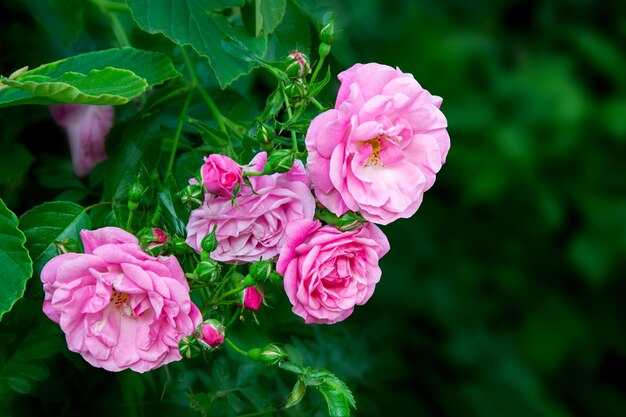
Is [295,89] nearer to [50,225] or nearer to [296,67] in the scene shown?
[296,67]

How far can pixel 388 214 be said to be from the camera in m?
0.81

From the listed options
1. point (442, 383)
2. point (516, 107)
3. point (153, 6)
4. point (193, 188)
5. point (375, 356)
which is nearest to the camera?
point (193, 188)

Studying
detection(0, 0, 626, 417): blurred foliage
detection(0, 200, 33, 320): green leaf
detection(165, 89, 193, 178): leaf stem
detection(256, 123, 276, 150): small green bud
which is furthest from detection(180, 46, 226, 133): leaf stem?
detection(0, 0, 626, 417): blurred foliage

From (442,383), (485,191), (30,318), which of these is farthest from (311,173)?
(442,383)

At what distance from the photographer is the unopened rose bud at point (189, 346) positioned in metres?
0.79

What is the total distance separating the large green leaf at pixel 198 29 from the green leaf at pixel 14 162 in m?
0.26

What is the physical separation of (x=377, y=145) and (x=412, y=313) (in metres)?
1.45

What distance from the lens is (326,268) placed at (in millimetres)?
822

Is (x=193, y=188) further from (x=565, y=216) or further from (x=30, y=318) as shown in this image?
→ (x=565, y=216)

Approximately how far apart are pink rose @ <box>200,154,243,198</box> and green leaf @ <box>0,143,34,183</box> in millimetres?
352

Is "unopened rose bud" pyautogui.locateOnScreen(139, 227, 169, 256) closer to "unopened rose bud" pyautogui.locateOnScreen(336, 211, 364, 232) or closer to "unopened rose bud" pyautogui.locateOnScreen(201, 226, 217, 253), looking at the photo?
"unopened rose bud" pyautogui.locateOnScreen(201, 226, 217, 253)

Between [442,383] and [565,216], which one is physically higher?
[565,216]

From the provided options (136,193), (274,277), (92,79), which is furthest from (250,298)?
(92,79)

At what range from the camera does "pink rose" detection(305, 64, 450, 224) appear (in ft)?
2.64
